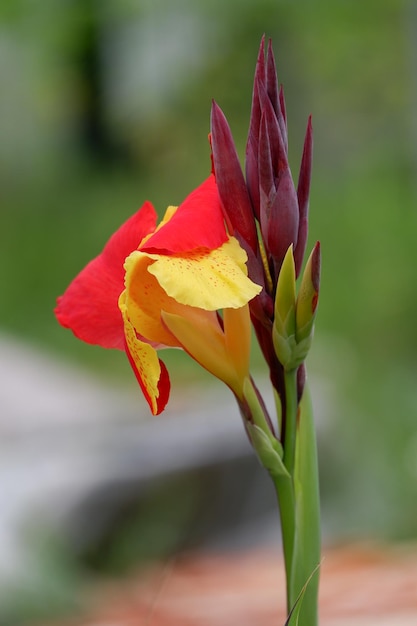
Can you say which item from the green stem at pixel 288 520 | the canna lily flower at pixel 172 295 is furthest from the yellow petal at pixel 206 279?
the green stem at pixel 288 520

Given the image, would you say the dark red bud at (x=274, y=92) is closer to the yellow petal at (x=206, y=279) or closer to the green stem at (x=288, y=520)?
the yellow petal at (x=206, y=279)

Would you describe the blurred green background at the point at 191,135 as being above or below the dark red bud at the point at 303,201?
above

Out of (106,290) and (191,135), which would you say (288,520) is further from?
(191,135)

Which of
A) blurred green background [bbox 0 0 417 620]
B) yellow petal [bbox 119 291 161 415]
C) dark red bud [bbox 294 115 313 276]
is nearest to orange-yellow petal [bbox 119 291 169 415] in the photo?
yellow petal [bbox 119 291 161 415]

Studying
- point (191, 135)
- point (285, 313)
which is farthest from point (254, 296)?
point (191, 135)

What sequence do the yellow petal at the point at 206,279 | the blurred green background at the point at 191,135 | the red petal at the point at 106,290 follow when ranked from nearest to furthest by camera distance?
the yellow petal at the point at 206,279 < the red petal at the point at 106,290 < the blurred green background at the point at 191,135

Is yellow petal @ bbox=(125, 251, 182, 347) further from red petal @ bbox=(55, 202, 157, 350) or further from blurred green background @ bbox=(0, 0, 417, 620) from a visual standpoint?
blurred green background @ bbox=(0, 0, 417, 620)

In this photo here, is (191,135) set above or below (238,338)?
above
